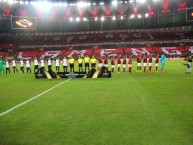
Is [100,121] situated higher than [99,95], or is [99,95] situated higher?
[99,95]

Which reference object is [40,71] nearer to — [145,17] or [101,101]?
[101,101]

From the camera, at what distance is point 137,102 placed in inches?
458

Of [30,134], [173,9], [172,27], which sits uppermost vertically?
[173,9]

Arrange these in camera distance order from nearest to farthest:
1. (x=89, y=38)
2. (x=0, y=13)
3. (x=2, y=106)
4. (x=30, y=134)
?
(x=30, y=134) < (x=2, y=106) < (x=0, y=13) < (x=89, y=38)

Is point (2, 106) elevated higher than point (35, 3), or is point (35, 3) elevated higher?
point (35, 3)

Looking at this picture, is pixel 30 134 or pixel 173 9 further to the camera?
pixel 173 9

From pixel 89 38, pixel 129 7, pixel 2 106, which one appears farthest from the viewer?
pixel 89 38

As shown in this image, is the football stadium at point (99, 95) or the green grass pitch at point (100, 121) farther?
the football stadium at point (99, 95)

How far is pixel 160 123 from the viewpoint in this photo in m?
8.14

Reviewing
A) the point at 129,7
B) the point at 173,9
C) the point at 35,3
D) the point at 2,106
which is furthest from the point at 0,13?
the point at 2,106

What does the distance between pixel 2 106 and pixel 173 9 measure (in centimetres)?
7250

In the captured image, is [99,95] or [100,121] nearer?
[100,121]

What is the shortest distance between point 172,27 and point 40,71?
206 feet

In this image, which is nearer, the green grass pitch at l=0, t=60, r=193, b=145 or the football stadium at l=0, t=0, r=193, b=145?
the green grass pitch at l=0, t=60, r=193, b=145
